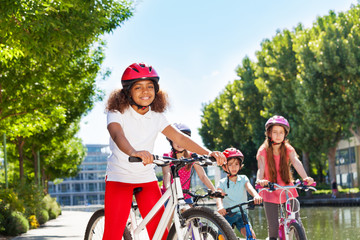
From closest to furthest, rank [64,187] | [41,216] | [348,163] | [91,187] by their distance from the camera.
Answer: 1. [41,216]
2. [348,163]
3. [64,187]
4. [91,187]

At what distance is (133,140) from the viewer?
178 inches

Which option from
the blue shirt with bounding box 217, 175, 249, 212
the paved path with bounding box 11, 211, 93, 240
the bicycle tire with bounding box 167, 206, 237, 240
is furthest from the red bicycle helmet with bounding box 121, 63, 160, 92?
the paved path with bounding box 11, 211, 93, 240

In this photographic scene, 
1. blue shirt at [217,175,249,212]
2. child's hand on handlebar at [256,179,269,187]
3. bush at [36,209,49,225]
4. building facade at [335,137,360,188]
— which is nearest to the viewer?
child's hand on handlebar at [256,179,269,187]

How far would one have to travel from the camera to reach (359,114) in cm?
3634

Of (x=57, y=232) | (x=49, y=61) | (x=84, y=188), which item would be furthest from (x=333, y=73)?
(x=84, y=188)

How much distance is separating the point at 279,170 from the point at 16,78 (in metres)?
12.4

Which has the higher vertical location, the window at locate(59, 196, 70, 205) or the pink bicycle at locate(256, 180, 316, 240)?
the pink bicycle at locate(256, 180, 316, 240)

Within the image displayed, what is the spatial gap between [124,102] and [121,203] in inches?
30.8

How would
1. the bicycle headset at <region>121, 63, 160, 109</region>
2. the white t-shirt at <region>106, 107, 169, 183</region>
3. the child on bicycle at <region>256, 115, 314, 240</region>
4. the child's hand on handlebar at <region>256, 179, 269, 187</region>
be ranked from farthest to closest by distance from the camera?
the child on bicycle at <region>256, 115, 314, 240</region> < the child's hand on handlebar at <region>256, 179, 269, 187</region> < the white t-shirt at <region>106, 107, 169, 183</region> < the bicycle headset at <region>121, 63, 160, 109</region>

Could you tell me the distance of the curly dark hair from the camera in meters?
4.53

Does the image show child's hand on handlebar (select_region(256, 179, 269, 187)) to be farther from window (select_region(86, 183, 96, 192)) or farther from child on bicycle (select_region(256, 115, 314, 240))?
window (select_region(86, 183, 96, 192))

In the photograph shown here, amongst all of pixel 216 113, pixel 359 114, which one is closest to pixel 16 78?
pixel 359 114

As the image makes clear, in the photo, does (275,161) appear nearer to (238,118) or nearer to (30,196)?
(30,196)

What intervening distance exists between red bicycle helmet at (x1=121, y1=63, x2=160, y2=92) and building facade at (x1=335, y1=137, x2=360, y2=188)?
6122 cm
